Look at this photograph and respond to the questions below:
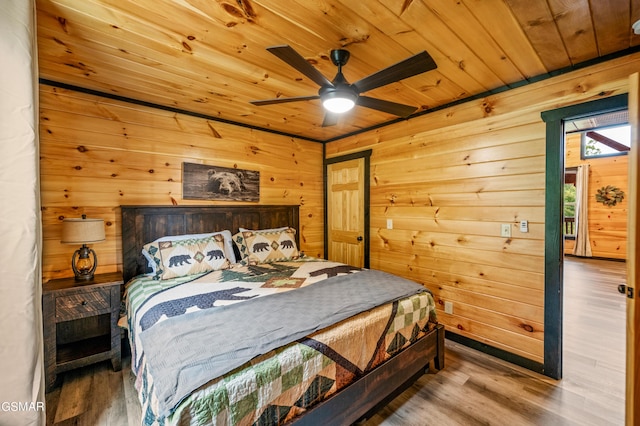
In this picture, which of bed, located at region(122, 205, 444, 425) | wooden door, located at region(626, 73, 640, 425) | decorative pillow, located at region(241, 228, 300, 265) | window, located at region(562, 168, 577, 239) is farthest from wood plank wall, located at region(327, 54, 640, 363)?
window, located at region(562, 168, 577, 239)

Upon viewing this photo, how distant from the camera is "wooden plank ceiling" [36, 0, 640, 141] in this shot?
1.48 metres

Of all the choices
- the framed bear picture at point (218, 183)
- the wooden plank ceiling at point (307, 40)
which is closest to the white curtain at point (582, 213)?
the wooden plank ceiling at point (307, 40)

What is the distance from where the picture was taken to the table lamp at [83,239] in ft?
6.99

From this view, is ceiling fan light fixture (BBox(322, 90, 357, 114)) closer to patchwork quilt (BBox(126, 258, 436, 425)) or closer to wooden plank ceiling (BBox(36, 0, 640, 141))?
wooden plank ceiling (BBox(36, 0, 640, 141))

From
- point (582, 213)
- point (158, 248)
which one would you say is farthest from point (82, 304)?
point (582, 213)

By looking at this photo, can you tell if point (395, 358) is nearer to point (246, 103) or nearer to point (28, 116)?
point (28, 116)

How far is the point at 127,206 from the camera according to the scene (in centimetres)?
260

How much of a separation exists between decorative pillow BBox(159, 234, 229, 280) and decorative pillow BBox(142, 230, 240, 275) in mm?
42

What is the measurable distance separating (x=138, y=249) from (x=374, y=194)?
273 cm

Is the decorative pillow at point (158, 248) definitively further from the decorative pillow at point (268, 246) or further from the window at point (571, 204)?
the window at point (571, 204)

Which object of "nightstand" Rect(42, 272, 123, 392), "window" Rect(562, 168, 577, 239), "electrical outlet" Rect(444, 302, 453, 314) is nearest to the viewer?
"nightstand" Rect(42, 272, 123, 392)

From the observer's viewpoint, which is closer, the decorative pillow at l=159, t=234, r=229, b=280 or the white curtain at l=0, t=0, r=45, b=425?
the white curtain at l=0, t=0, r=45, b=425

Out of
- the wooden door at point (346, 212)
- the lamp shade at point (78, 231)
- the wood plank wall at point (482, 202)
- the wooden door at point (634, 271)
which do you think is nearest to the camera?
the wooden door at point (634, 271)

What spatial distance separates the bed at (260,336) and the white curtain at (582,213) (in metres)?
6.88
